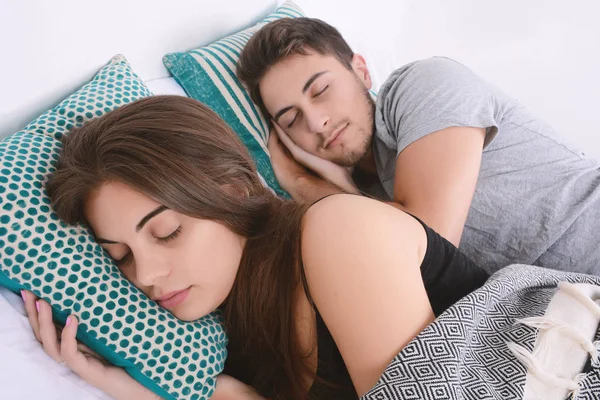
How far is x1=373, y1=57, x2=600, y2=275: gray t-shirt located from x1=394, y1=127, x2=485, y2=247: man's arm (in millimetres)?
31

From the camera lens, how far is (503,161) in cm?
135

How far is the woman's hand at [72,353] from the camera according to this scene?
29.8 inches

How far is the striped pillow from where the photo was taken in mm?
1318

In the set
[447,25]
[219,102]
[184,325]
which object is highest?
[447,25]

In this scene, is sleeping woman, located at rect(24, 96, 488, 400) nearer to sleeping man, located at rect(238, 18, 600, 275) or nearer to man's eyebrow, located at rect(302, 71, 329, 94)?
sleeping man, located at rect(238, 18, 600, 275)

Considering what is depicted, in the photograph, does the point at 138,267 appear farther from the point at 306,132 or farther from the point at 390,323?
the point at 306,132

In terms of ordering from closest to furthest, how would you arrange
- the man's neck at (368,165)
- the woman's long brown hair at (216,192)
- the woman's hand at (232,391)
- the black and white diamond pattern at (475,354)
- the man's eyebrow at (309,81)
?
the black and white diamond pattern at (475,354), the woman's long brown hair at (216,192), the woman's hand at (232,391), the man's eyebrow at (309,81), the man's neck at (368,165)

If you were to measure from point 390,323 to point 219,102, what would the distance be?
849 mm

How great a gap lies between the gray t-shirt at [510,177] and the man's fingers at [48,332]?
89cm

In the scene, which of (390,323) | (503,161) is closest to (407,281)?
(390,323)

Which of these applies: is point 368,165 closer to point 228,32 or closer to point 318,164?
point 318,164

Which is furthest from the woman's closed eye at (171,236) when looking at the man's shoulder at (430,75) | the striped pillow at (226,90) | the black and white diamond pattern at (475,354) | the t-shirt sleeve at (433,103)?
the man's shoulder at (430,75)

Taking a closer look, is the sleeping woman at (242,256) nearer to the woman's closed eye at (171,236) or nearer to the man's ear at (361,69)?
the woman's closed eye at (171,236)

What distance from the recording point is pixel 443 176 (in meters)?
1.18
